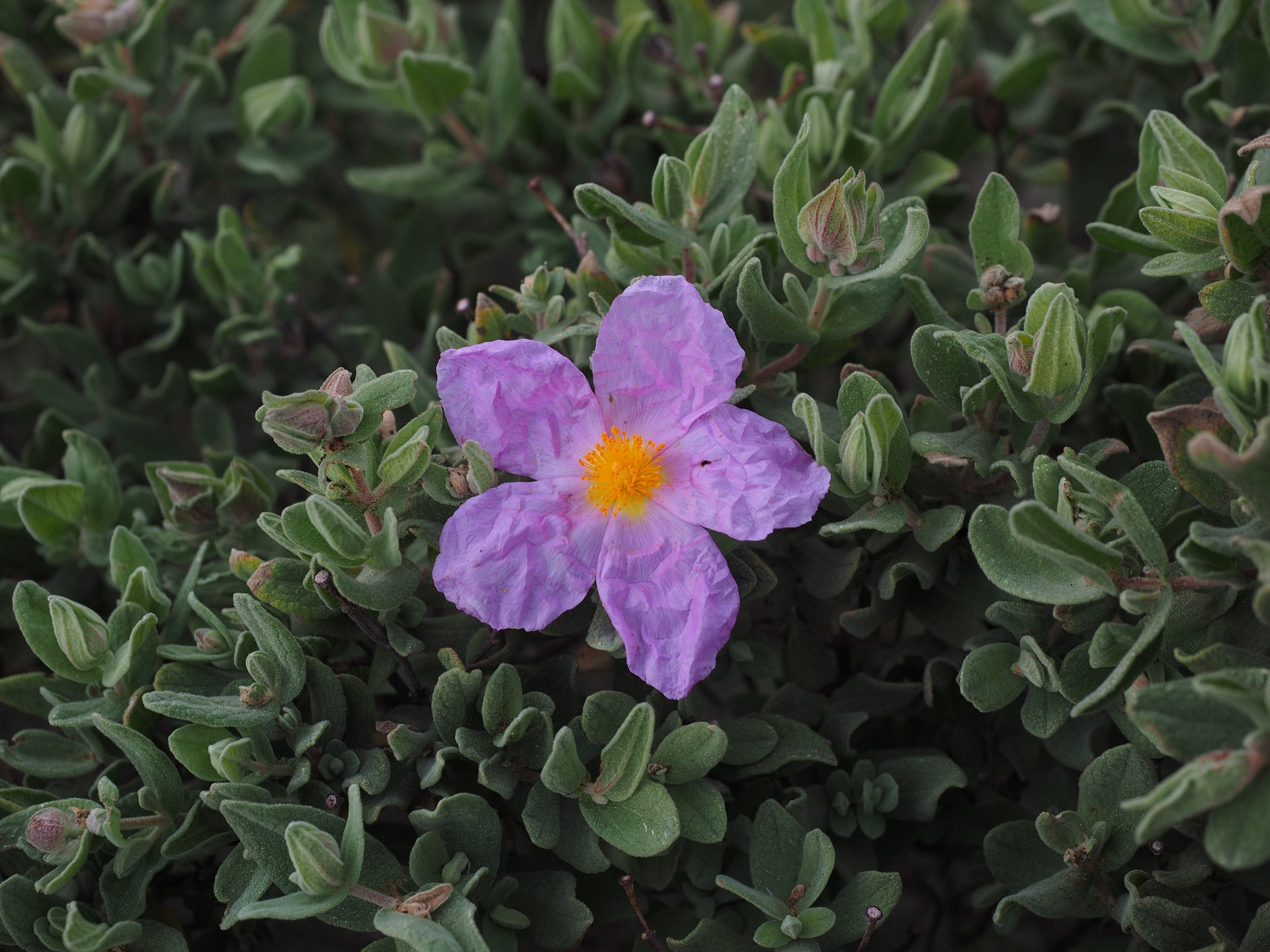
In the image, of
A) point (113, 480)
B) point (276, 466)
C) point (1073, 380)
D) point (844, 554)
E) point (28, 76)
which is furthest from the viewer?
point (28, 76)

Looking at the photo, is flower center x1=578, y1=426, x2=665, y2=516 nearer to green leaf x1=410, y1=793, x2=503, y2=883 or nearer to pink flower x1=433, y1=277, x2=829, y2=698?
pink flower x1=433, y1=277, x2=829, y2=698

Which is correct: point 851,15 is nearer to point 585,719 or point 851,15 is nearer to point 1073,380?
point 1073,380

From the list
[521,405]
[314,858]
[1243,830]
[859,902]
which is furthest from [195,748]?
[1243,830]

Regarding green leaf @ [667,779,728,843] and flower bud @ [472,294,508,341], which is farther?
flower bud @ [472,294,508,341]

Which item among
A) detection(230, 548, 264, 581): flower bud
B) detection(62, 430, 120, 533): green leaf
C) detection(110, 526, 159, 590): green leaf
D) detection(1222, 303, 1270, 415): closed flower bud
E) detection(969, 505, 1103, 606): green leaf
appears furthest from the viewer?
detection(62, 430, 120, 533): green leaf

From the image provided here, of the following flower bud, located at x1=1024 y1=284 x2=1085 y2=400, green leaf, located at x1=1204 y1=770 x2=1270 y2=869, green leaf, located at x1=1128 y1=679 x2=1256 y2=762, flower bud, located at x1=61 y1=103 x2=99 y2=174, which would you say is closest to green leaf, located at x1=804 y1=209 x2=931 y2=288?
flower bud, located at x1=1024 y1=284 x2=1085 y2=400

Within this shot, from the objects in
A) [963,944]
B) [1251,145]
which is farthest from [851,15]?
[963,944]

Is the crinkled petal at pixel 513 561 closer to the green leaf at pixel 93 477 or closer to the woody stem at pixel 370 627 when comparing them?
the woody stem at pixel 370 627

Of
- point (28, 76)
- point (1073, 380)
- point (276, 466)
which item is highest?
point (28, 76)
